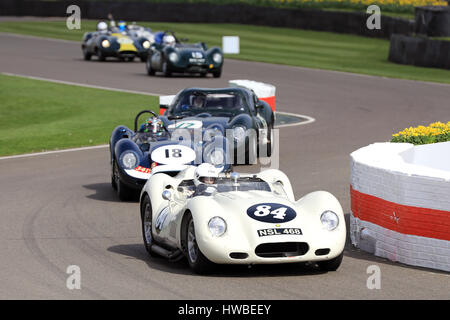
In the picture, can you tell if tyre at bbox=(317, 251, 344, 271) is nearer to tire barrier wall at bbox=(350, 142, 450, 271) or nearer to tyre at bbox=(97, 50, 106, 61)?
tire barrier wall at bbox=(350, 142, 450, 271)

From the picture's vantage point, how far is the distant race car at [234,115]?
55.7ft

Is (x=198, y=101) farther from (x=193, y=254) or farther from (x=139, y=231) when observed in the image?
(x=193, y=254)

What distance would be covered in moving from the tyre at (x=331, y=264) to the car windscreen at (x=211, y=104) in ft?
28.1

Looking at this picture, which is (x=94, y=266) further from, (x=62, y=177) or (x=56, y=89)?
(x=56, y=89)

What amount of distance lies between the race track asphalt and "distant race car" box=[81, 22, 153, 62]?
29.4ft

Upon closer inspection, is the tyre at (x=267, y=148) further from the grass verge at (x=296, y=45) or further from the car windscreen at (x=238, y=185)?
the grass verge at (x=296, y=45)

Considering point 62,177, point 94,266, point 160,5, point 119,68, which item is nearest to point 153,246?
point 94,266

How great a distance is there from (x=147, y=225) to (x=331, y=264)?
89.2 inches

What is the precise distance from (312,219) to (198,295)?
1.52 m

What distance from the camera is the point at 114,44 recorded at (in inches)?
1506

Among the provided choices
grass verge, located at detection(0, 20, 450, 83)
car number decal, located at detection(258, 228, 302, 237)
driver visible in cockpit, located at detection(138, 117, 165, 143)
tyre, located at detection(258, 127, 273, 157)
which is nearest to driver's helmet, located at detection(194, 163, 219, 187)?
car number decal, located at detection(258, 228, 302, 237)

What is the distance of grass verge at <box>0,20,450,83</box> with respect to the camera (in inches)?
1430

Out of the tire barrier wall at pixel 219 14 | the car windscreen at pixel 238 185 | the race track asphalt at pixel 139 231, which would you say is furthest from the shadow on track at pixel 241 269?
the tire barrier wall at pixel 219 14

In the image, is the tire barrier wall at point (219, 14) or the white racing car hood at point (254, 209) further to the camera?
the tire barrier wall at point (219, 14)
